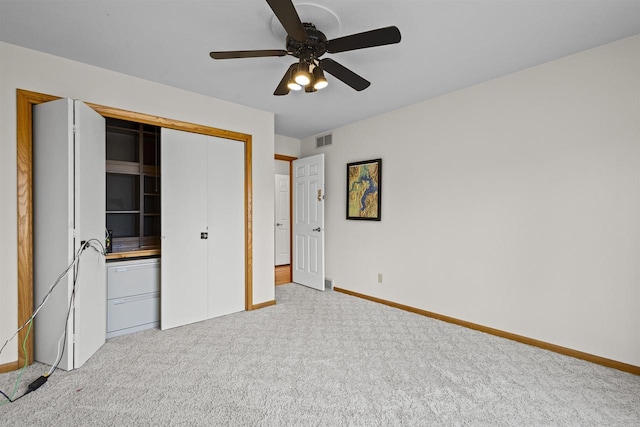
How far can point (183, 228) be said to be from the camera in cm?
317

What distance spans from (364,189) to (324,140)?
3.72ft

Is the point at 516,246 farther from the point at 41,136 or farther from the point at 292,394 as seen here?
the point at 41,136

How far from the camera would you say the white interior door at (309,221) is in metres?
4.52

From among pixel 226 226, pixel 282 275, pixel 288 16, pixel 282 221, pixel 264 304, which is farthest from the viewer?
pixel 282 221

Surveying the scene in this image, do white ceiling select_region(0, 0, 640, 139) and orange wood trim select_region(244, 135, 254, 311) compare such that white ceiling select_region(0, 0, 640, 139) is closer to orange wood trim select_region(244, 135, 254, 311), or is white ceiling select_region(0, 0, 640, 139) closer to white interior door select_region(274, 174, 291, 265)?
orange wood trim select_region(244, 135, 254, 311)

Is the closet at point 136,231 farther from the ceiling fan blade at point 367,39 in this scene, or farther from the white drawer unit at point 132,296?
the ceiling fan blade at point 367,39

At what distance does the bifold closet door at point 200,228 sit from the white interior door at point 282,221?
290 cm

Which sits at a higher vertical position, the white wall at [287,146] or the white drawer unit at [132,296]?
the white wall at [287,146]

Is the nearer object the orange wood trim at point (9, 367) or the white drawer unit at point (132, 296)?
the orange wood trim at point (9, 367)

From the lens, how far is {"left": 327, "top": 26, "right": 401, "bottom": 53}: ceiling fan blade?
1.58 metres

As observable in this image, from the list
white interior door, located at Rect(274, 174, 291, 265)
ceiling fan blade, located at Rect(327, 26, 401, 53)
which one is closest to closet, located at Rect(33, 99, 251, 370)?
ceiling fan blade, located at Rect(327, 26, 401, 53)

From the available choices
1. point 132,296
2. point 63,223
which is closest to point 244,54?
point 63,223

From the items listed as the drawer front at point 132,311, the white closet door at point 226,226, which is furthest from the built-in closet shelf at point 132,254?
the white closet door at point 226,226

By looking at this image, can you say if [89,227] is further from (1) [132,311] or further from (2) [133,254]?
(1) [132,311]
